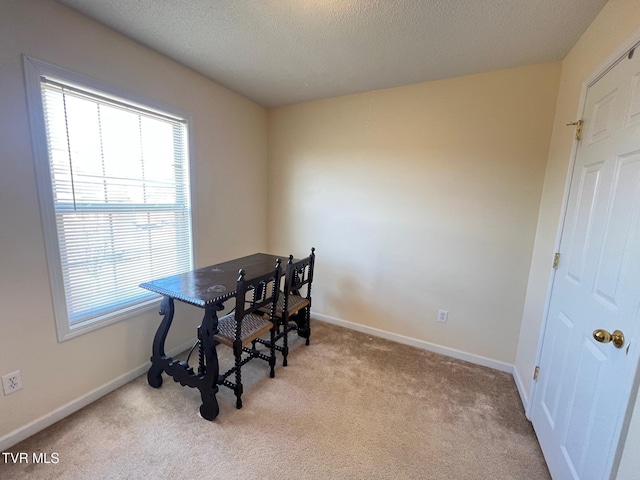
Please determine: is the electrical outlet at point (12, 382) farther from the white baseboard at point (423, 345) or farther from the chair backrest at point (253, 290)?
the white baseboard at point (423, 345)

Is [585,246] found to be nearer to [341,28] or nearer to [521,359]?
[521,359]

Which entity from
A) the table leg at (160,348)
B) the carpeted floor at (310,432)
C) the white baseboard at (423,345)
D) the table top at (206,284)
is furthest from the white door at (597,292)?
the table leg at (160,348)

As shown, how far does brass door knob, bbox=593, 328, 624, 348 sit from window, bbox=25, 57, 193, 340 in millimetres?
2675

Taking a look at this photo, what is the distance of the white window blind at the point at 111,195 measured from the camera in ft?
5.16

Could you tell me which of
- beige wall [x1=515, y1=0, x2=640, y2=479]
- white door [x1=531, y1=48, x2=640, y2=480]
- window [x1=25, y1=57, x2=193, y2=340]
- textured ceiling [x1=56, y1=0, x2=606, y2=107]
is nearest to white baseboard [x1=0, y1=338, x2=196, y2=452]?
window [x1=25, y1=57, x2=193, y2=340]

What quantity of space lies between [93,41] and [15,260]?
138 cm

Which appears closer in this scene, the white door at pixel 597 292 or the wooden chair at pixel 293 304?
the white door at pixel 597 292

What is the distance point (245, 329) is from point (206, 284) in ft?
1.41

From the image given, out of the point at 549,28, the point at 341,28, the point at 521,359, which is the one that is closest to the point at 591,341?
the point at 521,359

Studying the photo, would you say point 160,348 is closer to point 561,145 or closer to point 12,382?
point 12,382

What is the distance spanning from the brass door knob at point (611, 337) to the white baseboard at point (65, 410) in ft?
9.15

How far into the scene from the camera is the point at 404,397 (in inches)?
75.4

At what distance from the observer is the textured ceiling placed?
1.43 meters

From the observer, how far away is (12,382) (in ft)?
4.70
